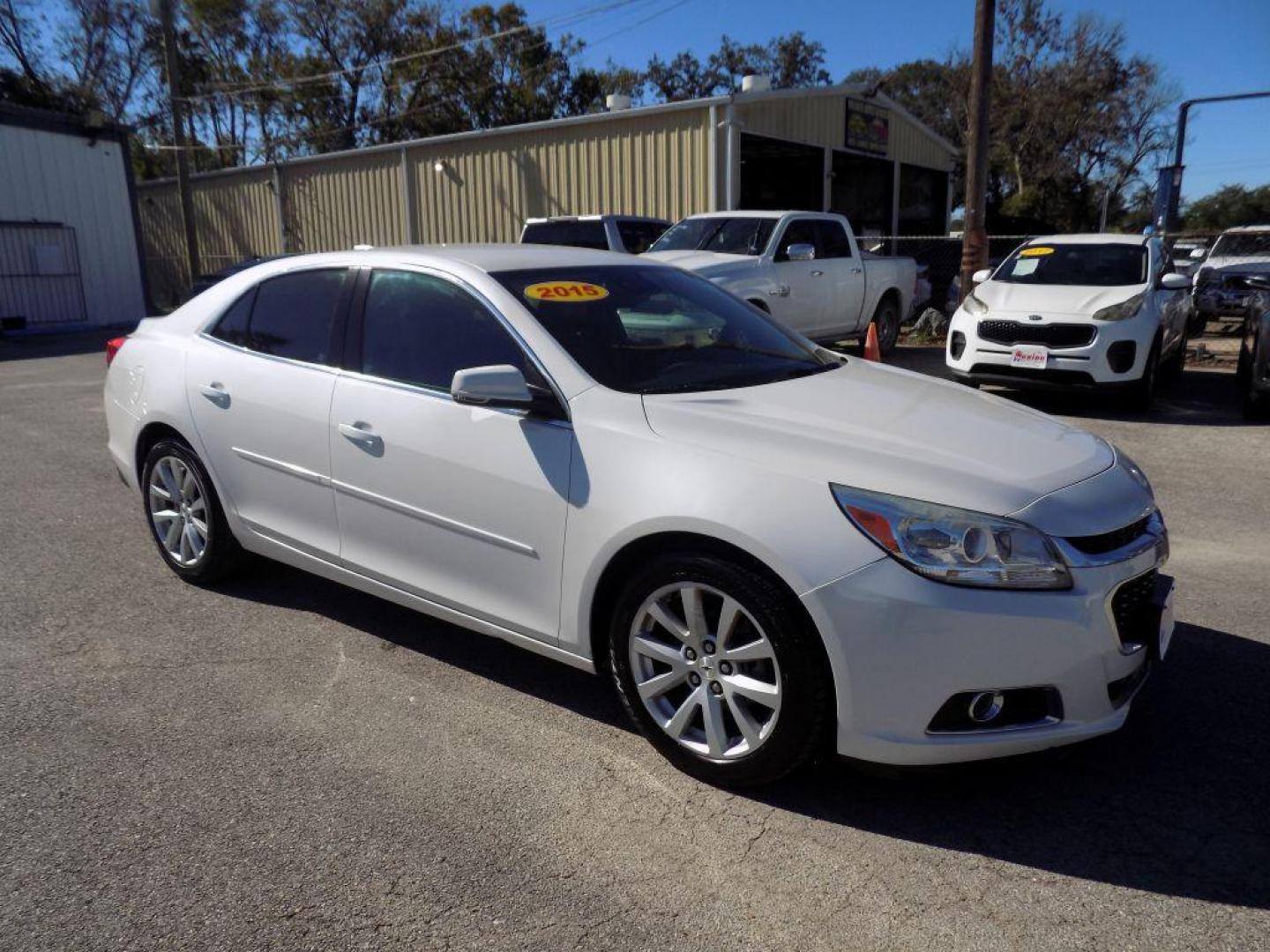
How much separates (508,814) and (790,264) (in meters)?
9.21

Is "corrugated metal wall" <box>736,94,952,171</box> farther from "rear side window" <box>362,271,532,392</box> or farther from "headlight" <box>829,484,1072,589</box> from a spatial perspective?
"headlight" <box>829,484,1072,589</box>

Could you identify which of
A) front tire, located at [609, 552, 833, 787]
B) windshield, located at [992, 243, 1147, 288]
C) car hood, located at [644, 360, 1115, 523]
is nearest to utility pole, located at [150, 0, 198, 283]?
windshield, located at [992, 243, 1147, 288]

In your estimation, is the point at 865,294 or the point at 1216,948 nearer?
the point at 1216,948

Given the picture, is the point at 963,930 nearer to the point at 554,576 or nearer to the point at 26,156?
the point at 554,576

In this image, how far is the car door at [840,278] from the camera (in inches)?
464

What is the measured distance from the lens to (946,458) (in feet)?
9.45

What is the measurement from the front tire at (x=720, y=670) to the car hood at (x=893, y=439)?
1.27 feet

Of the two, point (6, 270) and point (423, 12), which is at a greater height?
point (423, 12)

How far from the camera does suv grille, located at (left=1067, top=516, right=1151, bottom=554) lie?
2.73 metres

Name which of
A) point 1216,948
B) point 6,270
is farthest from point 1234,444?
point 6,270

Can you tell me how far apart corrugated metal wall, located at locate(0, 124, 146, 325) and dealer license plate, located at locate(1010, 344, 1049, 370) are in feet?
68.7

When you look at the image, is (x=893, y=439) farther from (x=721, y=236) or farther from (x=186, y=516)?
(x=721, y=236)

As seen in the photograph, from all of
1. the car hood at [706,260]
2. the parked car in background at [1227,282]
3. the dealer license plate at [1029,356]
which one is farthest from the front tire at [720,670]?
the parked car in background at [1227,282]

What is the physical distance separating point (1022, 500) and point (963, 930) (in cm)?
112
